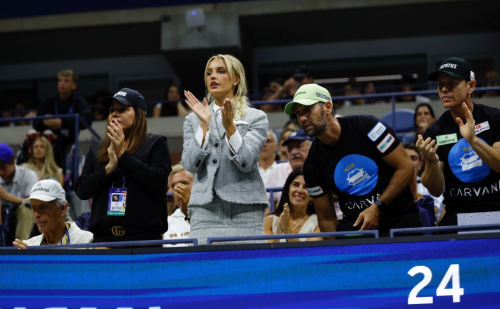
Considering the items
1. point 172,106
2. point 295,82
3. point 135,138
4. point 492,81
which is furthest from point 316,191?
point 172,106

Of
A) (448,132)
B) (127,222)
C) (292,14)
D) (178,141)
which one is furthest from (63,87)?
(292,14)

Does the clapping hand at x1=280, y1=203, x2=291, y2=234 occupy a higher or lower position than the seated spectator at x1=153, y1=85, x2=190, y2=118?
lower

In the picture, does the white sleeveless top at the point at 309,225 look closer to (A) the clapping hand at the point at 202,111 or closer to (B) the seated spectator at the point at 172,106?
(A) the clapping hand at the point at 202,111

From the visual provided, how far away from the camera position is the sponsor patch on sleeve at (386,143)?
4.71 meters

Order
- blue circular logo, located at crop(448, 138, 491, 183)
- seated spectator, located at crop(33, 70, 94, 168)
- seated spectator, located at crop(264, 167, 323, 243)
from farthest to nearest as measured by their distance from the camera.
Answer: seated spectator, located at crop(33, 70, 94, 168) < seated spectator, located at crop(264, 167, 323, 243) < blue circular logo, located at crop(448, 138, 491, 183)

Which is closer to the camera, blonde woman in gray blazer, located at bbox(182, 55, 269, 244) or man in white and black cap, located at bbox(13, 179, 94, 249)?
blonde woman in gray blazer, located at bbox(182, 55, 269, 244)

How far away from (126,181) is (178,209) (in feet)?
6.27

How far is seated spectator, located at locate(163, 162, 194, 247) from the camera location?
19.1ft

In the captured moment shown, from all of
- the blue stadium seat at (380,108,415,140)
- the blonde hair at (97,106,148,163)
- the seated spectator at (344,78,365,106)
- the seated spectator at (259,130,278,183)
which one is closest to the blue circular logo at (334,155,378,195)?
the blonde hair at (97,106,148,163)

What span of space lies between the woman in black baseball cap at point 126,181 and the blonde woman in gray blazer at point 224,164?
0.26m

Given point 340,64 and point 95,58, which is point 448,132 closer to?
point 340,64

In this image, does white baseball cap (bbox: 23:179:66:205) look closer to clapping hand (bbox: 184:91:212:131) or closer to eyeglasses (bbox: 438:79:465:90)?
clapping hand (bbox: 184:91:212:131)

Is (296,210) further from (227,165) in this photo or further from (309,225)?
(227,165)

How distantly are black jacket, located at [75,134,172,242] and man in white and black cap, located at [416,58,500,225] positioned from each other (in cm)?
169
